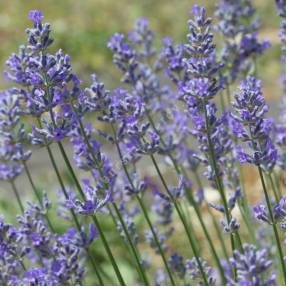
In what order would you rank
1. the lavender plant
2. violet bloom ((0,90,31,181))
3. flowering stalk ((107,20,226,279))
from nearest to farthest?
1. the lavender plant
2. violet bloom ((0,90,31,181))
3. flowering stalk ((107,20,226,279))

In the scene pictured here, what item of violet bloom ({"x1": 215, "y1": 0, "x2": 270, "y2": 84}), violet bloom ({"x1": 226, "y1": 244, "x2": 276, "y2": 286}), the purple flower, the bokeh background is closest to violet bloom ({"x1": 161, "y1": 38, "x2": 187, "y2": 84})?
violet bloom ({"x1": 215, "y1": 0, "x2": 270, "y2": 84})

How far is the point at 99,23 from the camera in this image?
39.3 feet

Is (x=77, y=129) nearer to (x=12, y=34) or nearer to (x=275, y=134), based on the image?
(x=275, y=134)

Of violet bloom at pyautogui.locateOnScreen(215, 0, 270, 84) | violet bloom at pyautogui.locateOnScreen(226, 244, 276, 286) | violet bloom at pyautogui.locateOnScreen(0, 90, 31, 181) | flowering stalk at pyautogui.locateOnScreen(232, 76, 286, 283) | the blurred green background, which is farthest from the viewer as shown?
the blurred green background

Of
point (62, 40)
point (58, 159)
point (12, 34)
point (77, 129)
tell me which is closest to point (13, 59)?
point (77, 129)

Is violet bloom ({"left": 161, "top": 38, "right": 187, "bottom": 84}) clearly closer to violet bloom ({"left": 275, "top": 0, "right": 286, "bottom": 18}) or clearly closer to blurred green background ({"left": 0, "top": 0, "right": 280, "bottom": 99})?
violet bloom ({"left": 275, "top": 0, "right": 286, "bottom": 18})

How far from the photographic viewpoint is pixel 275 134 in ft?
13.0

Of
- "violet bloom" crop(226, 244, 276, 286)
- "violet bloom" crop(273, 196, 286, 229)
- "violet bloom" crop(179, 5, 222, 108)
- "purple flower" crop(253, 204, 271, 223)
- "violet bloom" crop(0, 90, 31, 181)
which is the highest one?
"violet bloom" crop(0, 90, 31, 181)

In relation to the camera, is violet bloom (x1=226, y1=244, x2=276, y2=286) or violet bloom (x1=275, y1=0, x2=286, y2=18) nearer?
violet bloom (x1=226, y1=244, x2=276, y2=286)

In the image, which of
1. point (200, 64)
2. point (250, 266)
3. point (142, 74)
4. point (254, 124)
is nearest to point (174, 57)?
point (142, 74)

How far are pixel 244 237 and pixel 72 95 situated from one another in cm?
290

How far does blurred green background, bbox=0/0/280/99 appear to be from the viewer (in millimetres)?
10270

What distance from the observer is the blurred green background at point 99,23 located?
10270mm

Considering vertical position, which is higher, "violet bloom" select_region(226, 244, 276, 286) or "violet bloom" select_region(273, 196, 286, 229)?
"violet bloom" select_region(273, 196, 286, 229)
